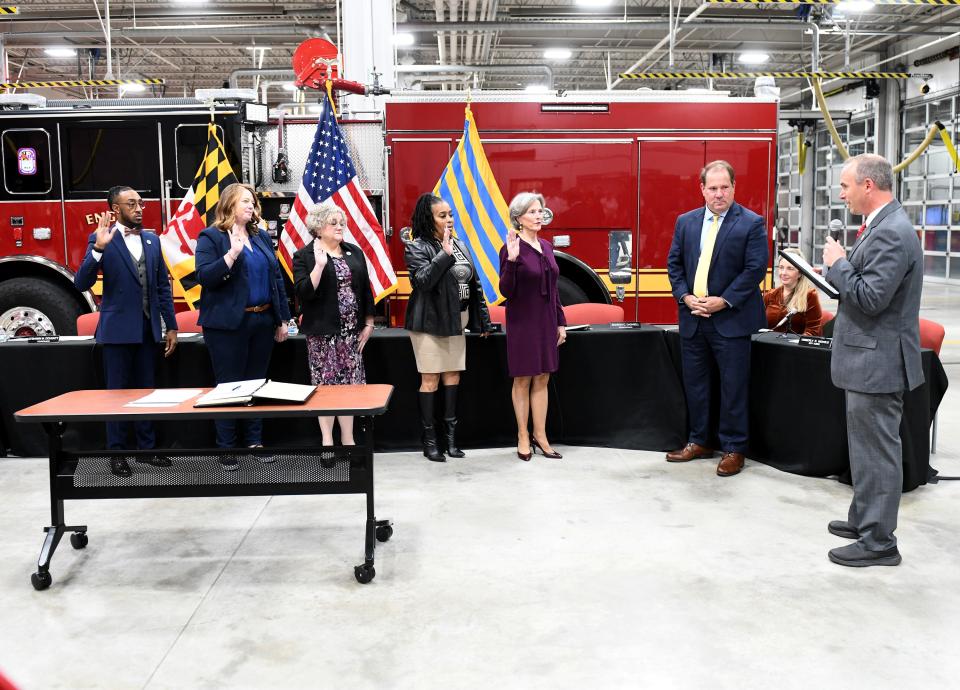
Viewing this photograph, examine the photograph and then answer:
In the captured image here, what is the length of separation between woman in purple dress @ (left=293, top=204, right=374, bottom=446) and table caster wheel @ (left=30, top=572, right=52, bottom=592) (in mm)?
1905

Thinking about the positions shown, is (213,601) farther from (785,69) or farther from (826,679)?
(785,69)

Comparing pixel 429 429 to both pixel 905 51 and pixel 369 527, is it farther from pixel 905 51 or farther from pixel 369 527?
pixel 905 51

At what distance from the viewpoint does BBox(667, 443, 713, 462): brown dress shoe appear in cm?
601

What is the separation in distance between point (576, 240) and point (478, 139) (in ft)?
4.56

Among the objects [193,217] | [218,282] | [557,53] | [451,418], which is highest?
[557,53]

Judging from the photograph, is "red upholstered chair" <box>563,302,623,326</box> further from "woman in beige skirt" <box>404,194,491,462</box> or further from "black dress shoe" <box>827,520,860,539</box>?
"black dress shoe" <box>827,520,860,539</box>

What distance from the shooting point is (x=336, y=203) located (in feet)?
23.2

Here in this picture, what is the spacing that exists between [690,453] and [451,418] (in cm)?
163

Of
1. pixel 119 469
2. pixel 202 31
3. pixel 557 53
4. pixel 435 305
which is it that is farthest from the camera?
pixel 557 53

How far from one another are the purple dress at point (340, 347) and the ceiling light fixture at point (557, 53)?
17.1 meters

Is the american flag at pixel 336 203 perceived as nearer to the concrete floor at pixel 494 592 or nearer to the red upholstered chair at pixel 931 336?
the concrete floor at pixel 494 592

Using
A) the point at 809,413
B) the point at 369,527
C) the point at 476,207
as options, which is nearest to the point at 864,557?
the point at 809,413

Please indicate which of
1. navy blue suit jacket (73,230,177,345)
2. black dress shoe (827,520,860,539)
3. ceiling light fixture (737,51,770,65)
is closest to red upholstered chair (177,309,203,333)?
navy blue suit jacket (73,230,177,345)

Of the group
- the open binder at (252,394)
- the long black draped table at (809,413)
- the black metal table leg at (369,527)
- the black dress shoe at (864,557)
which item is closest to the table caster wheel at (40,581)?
the open binder at (252,394)
